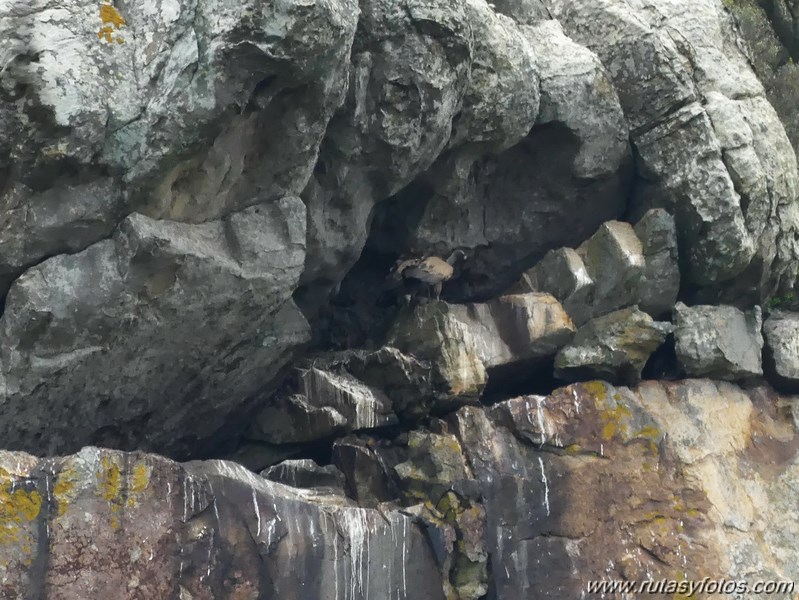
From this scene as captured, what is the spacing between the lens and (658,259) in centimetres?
1758

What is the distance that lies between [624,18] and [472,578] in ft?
36.2

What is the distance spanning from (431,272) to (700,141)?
18.6ft

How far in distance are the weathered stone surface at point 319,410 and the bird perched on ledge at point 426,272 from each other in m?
2.17

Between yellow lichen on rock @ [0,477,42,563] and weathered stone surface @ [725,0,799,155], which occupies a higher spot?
weathered stone surface @ [725,0,799,155]

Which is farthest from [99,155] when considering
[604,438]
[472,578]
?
[604,438]

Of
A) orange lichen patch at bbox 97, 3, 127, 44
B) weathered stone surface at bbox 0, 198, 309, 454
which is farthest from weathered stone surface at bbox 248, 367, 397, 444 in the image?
orange lichen patch at bbox 97, 3, 127, 44

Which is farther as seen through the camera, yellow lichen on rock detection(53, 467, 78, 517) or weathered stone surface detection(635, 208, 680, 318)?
weathered stone surface detection(635, 208, 680, 318)

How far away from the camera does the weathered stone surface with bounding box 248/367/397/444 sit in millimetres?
15664

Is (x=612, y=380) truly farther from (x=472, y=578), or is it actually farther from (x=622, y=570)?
(x=472, y=578)

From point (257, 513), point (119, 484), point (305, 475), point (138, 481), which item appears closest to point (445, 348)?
point (305, 475)

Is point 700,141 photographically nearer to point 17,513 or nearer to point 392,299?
point 392,299

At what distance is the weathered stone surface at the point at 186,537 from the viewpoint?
11.0 meters

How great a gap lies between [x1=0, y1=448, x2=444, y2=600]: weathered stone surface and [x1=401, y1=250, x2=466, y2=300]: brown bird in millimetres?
4479

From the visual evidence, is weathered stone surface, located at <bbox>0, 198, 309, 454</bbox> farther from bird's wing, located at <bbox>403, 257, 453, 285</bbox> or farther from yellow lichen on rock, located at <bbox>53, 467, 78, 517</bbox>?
bird's wing, located at <bbox>403, 257, 453, 285</bbox>
